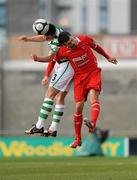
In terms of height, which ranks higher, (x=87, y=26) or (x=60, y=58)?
(x=60, y=58)

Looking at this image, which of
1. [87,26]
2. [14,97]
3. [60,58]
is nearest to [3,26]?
[87,26]

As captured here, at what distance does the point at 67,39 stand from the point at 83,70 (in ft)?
3.07

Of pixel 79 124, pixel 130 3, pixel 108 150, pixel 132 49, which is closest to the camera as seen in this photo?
pixel 79 124

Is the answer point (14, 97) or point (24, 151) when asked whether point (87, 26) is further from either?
point (24, 151)

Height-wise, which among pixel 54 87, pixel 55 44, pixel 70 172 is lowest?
pixel 70 172

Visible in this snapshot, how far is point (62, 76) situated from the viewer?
2006 centimetres

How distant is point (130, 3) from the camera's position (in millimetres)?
62562

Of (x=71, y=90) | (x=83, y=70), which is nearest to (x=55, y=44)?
(x=83, y=70)

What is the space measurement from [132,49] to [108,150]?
1454 centimetres

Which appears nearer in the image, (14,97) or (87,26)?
(14,97)

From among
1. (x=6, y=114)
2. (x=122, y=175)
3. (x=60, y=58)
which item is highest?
(x=60, y=58)

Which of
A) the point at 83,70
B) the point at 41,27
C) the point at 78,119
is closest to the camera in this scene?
the point at 41,27

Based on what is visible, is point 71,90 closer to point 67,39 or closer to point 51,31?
point 51,31

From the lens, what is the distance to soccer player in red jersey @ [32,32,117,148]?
19.5 meters
